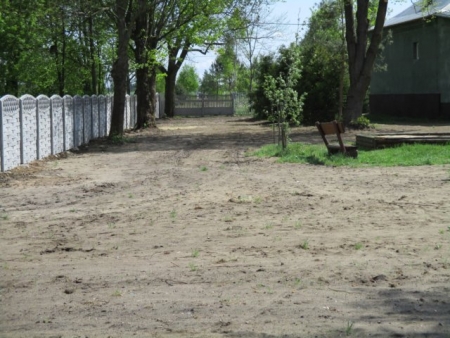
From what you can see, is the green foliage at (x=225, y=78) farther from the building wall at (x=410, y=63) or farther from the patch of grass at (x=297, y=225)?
the patch of grass at (x=297, y=225)

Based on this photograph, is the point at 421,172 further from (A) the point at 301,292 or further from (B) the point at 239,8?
(B) the point at 239,8

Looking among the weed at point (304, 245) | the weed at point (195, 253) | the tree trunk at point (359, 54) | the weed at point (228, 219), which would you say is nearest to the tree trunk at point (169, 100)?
the tree trunk at point (359, 54)

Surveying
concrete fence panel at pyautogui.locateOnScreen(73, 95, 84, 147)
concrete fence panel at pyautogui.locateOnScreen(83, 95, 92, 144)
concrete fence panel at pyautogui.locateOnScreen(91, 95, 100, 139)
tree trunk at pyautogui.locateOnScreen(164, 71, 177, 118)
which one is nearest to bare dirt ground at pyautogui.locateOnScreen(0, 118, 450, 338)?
concrete fence panel at pyautogui.locateOnScreen(73, 95, 84, 147)

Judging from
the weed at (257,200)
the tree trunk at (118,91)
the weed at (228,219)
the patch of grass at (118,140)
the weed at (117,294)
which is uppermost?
the tree trunk at (118,91)

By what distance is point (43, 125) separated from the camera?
21.1 metres

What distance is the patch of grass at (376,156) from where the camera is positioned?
57.0 feet

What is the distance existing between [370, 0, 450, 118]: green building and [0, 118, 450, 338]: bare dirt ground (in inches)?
874

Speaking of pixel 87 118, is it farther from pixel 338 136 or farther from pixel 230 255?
pixel 230 255

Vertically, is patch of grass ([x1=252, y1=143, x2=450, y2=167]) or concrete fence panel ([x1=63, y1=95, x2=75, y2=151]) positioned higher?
concrete fence panel ([x1=63, y1=95, x2=75, y2=151])

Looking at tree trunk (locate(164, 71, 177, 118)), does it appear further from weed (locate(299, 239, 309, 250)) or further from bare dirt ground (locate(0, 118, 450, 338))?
weed (locate(299, 239, 309, 250))

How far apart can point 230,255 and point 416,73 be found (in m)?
33.0

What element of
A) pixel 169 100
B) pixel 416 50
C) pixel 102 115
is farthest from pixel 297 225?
pixel 169 100

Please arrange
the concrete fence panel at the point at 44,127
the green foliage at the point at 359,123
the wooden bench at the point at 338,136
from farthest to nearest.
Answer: the green foliage at the point at 359,123, the concrete fence panel at the point at 44,127, the wooden bench at the point at 338,136

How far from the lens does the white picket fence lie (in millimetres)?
17688
